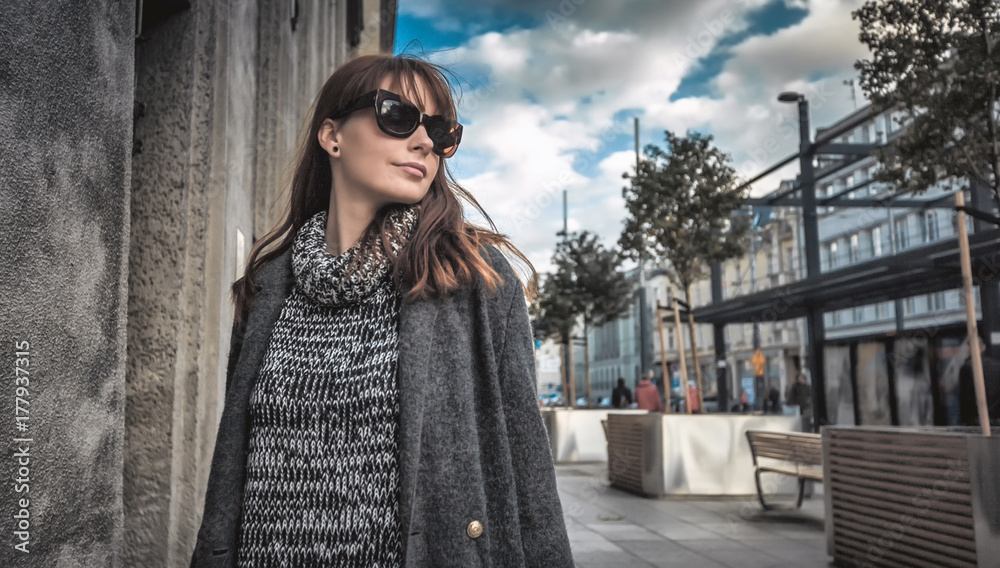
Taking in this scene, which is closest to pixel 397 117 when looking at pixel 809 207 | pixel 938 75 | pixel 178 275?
pixel 178 275

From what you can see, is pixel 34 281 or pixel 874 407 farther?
pixel 874 407

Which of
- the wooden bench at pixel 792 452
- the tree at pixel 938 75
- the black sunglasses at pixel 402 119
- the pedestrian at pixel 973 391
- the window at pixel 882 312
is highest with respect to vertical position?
the window at pixel 882 312

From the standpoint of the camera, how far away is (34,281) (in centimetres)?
152

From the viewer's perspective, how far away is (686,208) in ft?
39.7

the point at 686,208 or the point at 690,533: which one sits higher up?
the point at 686,208

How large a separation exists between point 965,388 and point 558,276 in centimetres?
1235

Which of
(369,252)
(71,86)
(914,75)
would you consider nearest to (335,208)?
(369,252)

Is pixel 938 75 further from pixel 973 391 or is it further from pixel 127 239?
pixel 127 239

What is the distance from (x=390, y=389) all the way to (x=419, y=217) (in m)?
0.41

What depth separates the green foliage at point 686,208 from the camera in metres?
12.1

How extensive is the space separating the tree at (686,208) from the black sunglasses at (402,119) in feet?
34.1

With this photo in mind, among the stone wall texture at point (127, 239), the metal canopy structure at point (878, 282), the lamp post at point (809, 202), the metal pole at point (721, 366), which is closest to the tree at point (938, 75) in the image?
the metal canopy structure at point (878, 282)

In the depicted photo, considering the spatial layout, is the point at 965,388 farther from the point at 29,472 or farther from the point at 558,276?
the point at 558,276

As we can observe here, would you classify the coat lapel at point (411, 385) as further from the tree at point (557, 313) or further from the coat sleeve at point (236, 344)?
the tree at point (557, 313)
